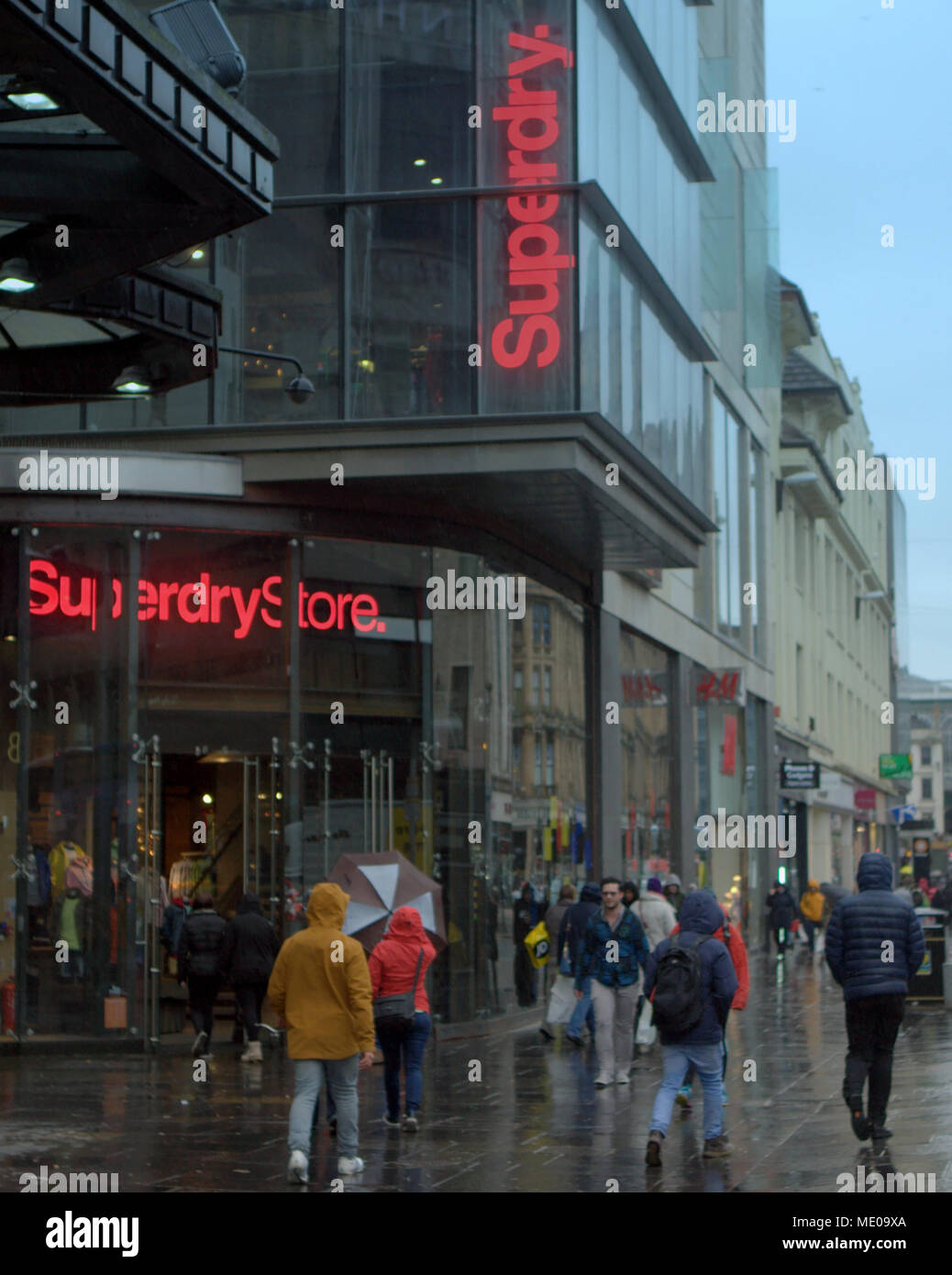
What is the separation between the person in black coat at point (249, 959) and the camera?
17.8 m

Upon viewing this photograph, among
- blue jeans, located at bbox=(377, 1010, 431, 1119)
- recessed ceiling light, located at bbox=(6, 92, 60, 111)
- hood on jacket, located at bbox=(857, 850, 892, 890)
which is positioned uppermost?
recessed ceiling light, located at bbox=(6, 92, 60, 111)

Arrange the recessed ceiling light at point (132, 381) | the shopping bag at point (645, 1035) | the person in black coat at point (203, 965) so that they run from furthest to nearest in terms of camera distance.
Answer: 1. the shopping bag at point (645, 1035)
2. the person in black coat at point (203, 965)
3. the recessed ceiling light at point (132, 381)

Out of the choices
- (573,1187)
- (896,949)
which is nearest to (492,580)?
(896,949)

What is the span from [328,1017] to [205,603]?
8917 mm

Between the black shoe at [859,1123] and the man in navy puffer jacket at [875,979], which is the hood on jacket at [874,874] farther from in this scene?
the black shoe at [859,1123]

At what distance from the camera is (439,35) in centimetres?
1961

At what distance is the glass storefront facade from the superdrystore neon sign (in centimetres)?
2

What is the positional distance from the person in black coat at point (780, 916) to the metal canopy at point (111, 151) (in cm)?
2721

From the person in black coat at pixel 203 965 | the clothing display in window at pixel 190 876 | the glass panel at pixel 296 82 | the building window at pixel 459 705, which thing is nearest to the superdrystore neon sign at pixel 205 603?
the building window at pixel 459 705

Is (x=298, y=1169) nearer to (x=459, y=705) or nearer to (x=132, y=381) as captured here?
(x=132, y=381)

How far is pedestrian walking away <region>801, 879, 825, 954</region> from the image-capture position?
3944 centimetres

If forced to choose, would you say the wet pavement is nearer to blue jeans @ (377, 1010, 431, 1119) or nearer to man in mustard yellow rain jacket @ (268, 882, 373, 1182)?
blue jeans @ (377, 1010, 431, 1119)

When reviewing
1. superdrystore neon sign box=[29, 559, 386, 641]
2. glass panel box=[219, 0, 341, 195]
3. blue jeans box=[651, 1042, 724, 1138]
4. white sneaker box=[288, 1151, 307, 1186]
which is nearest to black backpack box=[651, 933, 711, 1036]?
blue jeans box=[651, 1042, 724, 1138]

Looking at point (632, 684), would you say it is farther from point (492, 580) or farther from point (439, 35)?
point (439, 35)
